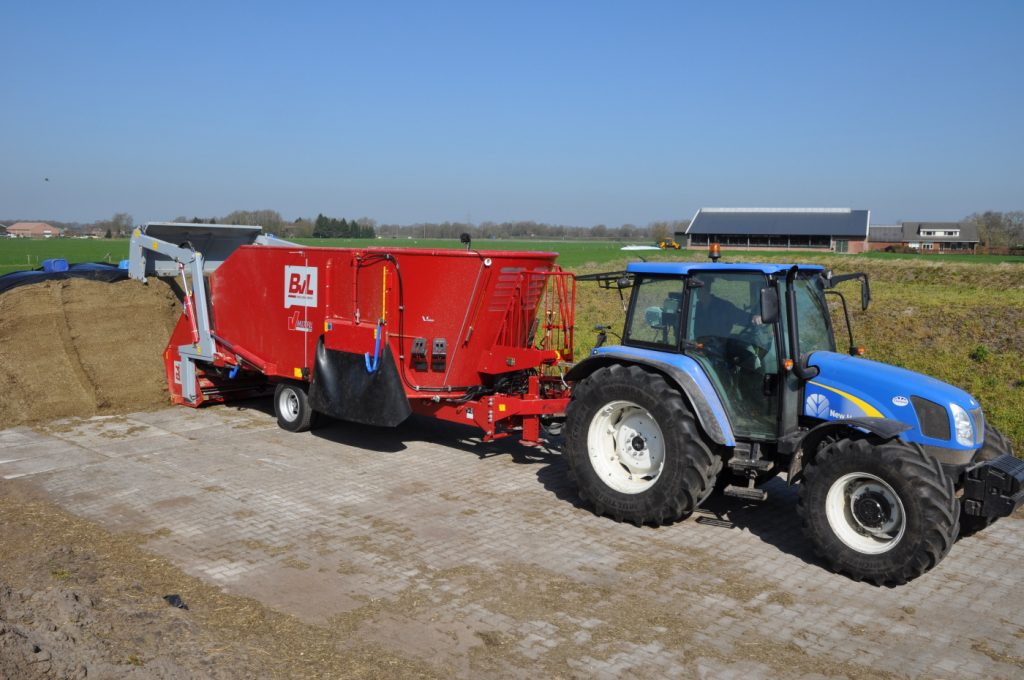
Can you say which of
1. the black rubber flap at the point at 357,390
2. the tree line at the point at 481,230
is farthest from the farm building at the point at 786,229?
the black rubber flap at the point at 357,390

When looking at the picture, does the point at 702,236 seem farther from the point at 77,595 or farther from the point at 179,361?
the point at 77,595

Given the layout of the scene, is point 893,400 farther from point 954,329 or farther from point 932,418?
point 954,329

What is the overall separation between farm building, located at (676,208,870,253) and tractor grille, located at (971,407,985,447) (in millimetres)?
48148

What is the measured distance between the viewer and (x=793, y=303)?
655cm

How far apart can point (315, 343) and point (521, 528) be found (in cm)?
400

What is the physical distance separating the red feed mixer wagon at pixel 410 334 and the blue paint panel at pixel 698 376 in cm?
171

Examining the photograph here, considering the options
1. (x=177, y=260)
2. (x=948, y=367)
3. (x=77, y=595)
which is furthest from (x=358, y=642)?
(x=948, y=367)

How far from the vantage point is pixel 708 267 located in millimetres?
6793

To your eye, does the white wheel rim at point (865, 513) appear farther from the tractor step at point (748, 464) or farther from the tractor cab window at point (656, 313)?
the tractor cab window at point (656, 313)

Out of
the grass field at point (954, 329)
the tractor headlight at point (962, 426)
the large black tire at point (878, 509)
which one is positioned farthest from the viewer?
the grass field at point (954, 329)

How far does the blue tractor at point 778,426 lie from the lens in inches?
223

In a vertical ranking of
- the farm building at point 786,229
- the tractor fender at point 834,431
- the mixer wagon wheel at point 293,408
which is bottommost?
the mixer wagon wheel at point 293,408

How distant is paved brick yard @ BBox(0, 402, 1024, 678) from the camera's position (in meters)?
4.86

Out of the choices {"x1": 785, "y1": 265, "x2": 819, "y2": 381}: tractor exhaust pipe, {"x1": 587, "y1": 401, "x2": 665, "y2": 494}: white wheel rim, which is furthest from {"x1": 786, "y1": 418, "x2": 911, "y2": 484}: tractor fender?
{"x1": 587, "y1": 401, "x2": 665, "y2": 494}: white wheel rim
